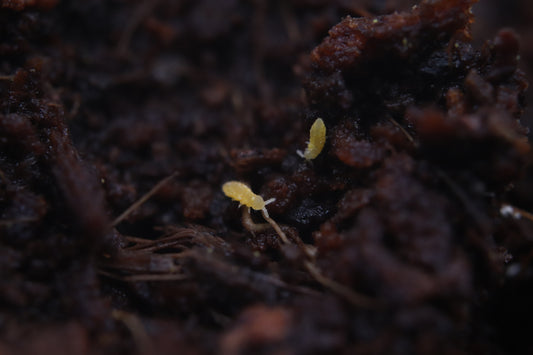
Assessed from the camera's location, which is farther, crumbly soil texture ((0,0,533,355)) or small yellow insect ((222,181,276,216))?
small yellow insect ((222,181,276,216))

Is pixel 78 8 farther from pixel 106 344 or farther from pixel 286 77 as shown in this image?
pixel 106 344

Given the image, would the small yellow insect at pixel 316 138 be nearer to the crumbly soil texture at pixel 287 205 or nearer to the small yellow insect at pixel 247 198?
the crumbly soil texture at pixel 287 205

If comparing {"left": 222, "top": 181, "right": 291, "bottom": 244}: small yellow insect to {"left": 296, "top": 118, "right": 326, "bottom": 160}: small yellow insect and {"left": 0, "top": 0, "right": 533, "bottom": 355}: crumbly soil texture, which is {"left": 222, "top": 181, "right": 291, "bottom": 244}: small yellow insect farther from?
{"left": 296, "top": 118, "right": 326, "bottom": 160}: small yellow insect

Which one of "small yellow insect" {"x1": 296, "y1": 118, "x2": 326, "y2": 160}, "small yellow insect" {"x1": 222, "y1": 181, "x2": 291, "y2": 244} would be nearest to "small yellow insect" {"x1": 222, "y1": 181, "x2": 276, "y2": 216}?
"small yellow insect" {"x1": 222, "y1": 181, "x2": 291, "y2": 244}

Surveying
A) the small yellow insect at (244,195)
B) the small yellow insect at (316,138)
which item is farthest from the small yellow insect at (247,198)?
the small yellow insect at (316,138)

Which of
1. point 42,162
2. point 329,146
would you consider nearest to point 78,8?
point 42,162

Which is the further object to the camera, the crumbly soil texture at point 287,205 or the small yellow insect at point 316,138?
the small yellow insect at point 316,138
